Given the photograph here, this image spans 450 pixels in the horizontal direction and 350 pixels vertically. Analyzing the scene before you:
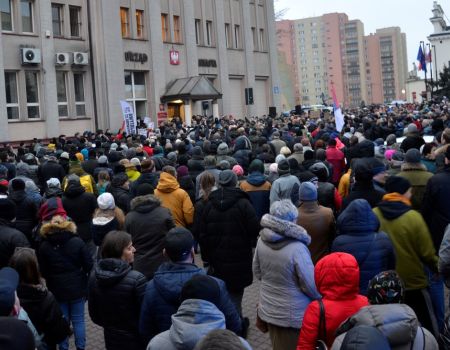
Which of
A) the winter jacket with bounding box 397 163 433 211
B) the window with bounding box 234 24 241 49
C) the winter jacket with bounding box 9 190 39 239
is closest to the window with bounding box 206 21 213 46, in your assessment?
the window with bounding box 234 24 241 49

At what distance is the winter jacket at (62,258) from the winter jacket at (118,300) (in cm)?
158

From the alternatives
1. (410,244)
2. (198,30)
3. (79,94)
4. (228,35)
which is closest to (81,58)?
(79,94)

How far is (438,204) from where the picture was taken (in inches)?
272

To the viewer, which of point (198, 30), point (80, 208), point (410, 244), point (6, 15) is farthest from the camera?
point (198, 30)

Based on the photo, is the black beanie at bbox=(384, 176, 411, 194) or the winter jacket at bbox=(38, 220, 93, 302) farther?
the winter jacket at bbox=(38, 220, 93, 302)

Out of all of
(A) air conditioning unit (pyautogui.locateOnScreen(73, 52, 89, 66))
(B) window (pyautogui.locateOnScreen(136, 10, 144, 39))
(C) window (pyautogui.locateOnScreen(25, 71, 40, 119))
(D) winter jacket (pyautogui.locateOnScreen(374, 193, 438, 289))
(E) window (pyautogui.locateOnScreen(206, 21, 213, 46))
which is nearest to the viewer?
(D) winter jacket (pyautogui.locateOnScreen(374, 193, 438, 289))

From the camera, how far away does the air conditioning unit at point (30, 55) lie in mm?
28644

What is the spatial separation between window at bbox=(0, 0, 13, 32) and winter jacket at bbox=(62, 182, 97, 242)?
73.8ft

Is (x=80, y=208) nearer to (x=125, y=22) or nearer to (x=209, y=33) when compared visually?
(x=125, y=22)

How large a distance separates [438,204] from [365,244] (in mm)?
1962

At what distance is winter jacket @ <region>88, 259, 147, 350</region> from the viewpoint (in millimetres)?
4973

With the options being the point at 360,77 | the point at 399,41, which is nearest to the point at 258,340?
the point at 360,77

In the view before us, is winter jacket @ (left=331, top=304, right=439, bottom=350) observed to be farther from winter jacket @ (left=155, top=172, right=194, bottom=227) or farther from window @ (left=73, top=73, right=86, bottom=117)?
window @ (left=73, top=73, right=86, bottom=117)

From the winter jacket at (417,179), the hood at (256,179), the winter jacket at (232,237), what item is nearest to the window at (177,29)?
the hood at (256,179)
